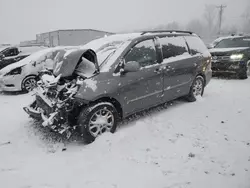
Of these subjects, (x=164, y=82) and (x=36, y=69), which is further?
(x=36, y=69)

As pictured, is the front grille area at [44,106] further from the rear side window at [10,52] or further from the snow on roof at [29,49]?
the rear side window at [10,52]

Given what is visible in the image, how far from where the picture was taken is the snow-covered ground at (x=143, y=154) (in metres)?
2.83

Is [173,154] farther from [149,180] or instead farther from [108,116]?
[108,116]

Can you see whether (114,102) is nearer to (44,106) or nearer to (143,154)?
(143,154)

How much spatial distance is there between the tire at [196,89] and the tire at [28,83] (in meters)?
5.22

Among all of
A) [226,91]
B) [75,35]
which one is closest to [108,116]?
[226,91]

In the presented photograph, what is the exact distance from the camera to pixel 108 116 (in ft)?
12.5

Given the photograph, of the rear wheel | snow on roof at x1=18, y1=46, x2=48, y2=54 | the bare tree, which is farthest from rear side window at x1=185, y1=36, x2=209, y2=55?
the bare tree

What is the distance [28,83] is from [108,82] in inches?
189

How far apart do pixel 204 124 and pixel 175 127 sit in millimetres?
629

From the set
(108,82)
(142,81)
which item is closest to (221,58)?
(142,81)

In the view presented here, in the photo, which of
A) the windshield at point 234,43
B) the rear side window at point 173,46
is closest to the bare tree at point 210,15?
the windshield at point 234,43

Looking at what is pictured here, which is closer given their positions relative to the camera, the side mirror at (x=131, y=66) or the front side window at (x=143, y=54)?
the side mirror at (x=131, y=66)

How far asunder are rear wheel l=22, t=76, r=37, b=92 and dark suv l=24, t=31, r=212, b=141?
3.10m
